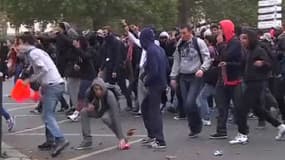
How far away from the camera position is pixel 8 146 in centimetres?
1032

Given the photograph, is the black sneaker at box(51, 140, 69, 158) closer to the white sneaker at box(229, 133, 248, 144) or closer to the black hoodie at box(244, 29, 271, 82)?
the white sneaker at box(229, 133, 248, 144)

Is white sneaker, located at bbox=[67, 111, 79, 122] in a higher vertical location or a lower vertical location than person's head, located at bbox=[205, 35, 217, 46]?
lower

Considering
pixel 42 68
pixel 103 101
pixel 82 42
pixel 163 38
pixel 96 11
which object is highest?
pixel 42 68

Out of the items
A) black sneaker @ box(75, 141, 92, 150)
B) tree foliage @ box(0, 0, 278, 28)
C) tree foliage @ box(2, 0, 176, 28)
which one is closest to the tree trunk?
tree foliage @ box(0, 0, 278, 28)

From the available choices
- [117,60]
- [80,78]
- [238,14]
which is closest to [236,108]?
[80,78]

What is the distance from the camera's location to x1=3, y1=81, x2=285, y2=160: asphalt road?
916 cm

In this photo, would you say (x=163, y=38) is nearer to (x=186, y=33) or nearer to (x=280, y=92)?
(x=280, y=92)

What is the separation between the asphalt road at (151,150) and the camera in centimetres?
916

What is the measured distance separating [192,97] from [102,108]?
4.65ft

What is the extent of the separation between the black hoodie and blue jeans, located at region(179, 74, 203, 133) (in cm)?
81

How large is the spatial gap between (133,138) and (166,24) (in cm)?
3965

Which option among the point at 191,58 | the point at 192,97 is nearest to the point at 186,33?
the point at 191,58

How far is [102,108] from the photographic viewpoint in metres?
9.64

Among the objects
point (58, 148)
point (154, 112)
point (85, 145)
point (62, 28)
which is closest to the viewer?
point (58, 148)
